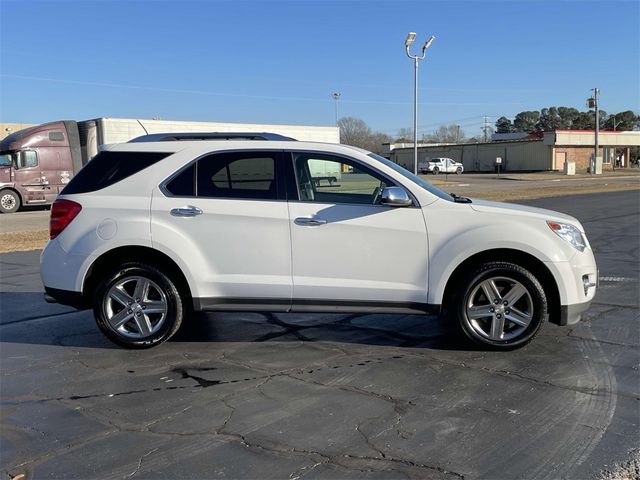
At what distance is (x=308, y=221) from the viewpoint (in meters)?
5.13

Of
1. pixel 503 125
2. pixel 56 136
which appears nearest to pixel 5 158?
pixel 56 136

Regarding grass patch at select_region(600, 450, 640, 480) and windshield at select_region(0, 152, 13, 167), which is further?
windshield at select_region(0, 152, 13, 167)

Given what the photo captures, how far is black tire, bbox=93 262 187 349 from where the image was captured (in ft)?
17.4

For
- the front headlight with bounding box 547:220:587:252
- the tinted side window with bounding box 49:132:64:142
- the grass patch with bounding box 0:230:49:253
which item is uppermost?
the tinted side window with bounding box 49:132:64:142

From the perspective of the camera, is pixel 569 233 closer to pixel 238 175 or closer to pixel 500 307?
pixel 500 307

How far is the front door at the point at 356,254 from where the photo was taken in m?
5.08

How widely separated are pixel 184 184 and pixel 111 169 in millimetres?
749

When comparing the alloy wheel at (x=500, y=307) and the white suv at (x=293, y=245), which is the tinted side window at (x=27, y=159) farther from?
the alloy wheel at (x=500, y=307)

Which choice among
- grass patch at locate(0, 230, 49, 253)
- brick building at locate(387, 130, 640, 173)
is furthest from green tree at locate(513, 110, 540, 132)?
grass patch at locate(0, 230, 49, 253)

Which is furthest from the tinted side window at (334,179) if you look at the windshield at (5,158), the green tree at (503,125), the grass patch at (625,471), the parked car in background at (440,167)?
the green tree at (503,125)

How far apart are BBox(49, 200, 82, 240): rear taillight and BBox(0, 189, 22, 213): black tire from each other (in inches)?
775

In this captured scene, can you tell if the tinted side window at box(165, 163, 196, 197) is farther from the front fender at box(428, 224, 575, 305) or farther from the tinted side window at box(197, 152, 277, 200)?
the front fender at box(428, 224, 575, 305)

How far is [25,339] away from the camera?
5898 millimetres

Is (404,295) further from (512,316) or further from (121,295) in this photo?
(121,295)
